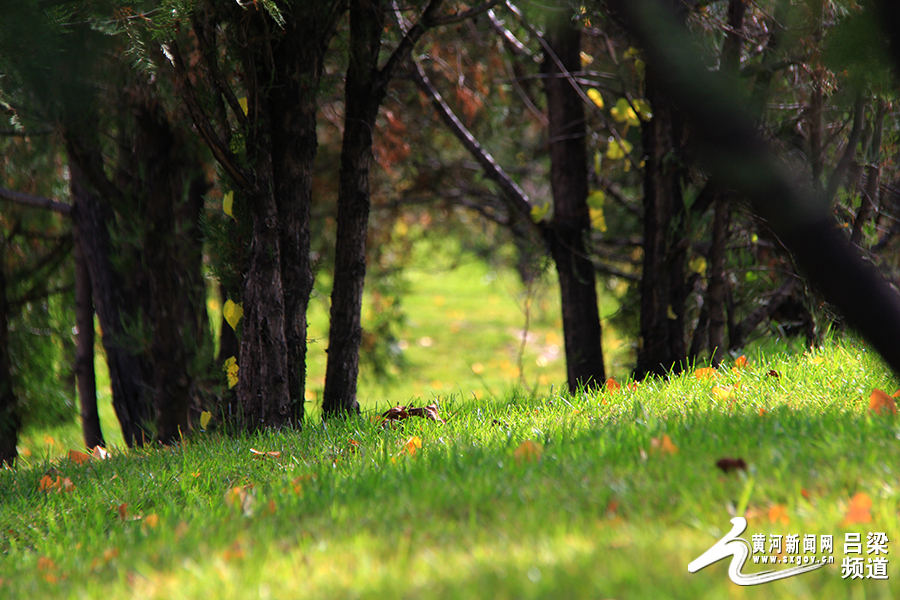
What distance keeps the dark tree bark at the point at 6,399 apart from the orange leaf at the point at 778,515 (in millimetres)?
6487

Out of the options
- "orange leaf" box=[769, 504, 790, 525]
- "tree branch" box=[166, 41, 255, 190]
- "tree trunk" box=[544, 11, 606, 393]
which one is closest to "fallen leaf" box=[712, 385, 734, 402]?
"orange leaf" box=[769, 504, 790, 525]

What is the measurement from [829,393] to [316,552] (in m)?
2.37

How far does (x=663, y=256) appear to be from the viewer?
203 inches

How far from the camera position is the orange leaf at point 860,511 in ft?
6.19

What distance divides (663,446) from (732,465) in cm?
27

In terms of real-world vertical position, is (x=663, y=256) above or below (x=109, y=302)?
above

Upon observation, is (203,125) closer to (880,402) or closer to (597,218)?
(597,218)

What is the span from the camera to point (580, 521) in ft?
6.78

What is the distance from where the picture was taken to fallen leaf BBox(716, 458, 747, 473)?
2252mm

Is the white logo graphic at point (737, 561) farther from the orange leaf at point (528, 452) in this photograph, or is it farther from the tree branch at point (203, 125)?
the tree branch at point (203, 125)

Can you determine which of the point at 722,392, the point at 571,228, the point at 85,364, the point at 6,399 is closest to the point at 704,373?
the point at 722,392

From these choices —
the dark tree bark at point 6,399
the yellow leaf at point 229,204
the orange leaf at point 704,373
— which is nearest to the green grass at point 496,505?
the orange leaf at point 704,373

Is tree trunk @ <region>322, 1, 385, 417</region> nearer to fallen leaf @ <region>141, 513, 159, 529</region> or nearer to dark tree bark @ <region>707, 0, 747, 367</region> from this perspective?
fallen leaf @ <region>141, 513, 159, 529</region>

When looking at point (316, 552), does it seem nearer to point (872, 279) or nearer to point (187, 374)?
point (872, 279)
